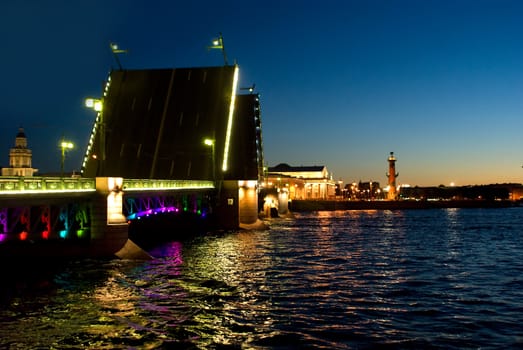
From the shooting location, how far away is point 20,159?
105m

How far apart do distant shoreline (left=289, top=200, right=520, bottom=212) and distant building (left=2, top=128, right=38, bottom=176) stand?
49184 mm

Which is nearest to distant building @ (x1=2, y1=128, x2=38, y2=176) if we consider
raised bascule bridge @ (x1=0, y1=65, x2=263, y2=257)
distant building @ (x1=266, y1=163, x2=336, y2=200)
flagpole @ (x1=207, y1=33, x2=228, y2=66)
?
distant building @ (x1=266, y1=163, x2=336, y2=200)

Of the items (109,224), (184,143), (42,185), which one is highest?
(184,143)

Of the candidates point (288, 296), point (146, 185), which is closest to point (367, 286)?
point (288, 296)

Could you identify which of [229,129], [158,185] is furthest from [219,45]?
[158,185]

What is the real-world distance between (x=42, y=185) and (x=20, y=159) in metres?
92.0

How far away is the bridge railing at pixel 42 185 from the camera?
18625 mm

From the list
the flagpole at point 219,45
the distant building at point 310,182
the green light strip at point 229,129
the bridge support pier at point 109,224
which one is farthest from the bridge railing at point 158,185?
the distant building at point 310,182

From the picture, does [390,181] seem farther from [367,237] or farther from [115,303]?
[115,303]

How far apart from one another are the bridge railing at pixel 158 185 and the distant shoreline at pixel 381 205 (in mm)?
58827

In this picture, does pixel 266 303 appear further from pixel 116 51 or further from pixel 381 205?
pixel 381 205

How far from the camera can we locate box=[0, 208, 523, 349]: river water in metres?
12.1

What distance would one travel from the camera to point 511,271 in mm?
23250

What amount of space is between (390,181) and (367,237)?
95920 mm
